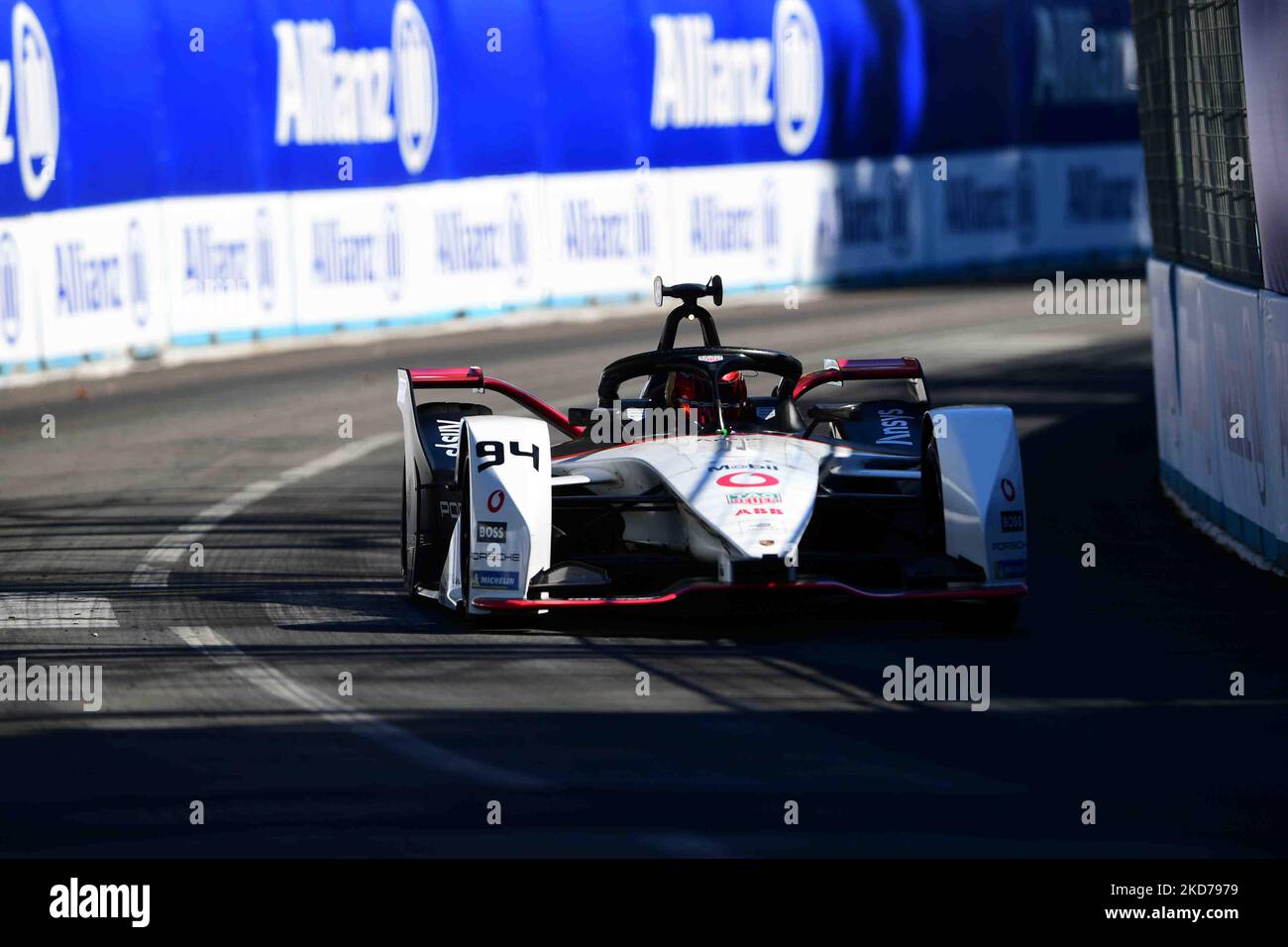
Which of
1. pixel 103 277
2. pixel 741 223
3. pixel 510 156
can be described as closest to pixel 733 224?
pixel 741 223

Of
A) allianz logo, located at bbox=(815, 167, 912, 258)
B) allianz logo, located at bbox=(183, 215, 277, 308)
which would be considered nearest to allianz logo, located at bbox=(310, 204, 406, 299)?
allianz logo, located at bbox=(183, 215, 277, 308)

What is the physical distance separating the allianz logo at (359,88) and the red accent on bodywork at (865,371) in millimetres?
14998

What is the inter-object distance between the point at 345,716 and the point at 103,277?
51.1ft

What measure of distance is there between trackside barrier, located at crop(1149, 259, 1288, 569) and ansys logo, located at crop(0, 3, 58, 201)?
37.7ft

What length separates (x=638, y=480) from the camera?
10.9 metres

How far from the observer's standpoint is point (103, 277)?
2333 centimetres

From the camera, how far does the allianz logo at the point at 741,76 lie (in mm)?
31812

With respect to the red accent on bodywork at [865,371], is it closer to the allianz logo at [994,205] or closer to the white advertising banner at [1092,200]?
the allianz logo at [994,205]

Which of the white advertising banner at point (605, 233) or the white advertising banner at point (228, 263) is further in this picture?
the white advertising banner at point (605, 233)

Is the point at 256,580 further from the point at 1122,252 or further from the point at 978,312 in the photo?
the point at 1122,252

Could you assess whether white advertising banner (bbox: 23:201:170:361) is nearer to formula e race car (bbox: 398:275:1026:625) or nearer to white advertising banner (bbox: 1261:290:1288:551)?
formula e race car (bbox: 398:275:1026:625)

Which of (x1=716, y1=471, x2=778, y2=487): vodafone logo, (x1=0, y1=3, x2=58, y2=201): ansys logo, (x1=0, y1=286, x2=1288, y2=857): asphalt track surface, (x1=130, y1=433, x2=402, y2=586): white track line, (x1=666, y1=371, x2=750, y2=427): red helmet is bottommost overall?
(x1=0, y1=286, x2=1288, y2=857): asphalt track surface

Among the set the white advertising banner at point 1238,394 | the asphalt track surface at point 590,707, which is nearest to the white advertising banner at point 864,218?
the asphalt track surface at point 590,707

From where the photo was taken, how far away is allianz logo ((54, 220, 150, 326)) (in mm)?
22625
